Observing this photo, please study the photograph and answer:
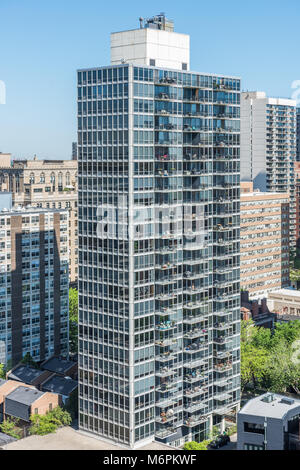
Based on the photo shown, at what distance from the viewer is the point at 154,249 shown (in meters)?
87.6

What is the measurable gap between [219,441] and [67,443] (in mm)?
19653

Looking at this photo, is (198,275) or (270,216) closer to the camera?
(198,275)

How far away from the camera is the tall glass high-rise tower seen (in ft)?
279

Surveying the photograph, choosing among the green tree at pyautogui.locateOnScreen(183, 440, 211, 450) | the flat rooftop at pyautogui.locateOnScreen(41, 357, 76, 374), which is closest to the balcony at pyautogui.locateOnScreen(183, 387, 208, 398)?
Result: the green tree at pyautogui.locateOnScreen(183, 440, 211, 450)

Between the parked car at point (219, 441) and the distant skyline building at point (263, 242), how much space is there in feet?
260

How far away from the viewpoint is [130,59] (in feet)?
293

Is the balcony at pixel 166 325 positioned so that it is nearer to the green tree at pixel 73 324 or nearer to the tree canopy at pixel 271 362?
the tree canopy at pixel 271 362

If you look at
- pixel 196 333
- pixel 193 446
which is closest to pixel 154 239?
pixel 196 333

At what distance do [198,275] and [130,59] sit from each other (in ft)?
95.1

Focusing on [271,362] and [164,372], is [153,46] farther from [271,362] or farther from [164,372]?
[271,362]

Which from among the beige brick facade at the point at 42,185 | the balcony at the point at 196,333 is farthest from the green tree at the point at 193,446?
the beige brick facade at the point at 42,185

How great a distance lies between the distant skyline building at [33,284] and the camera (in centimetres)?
11731
